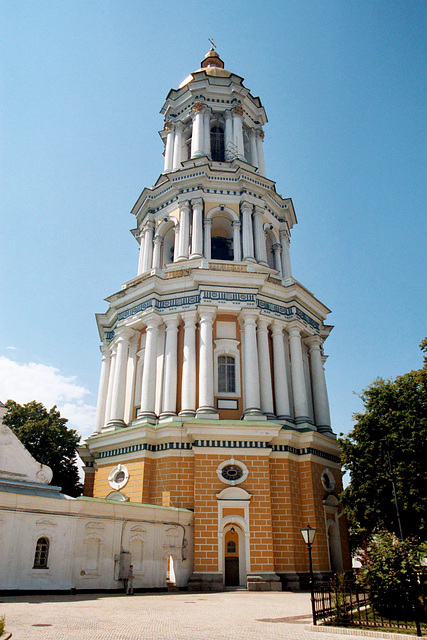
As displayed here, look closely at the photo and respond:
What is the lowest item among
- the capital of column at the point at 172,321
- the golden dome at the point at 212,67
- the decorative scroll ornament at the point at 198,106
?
the capital of column at the point at 172,321

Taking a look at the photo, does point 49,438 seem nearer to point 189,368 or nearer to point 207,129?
point 189,368

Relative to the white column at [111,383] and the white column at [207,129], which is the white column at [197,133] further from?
the white column at [111,383]

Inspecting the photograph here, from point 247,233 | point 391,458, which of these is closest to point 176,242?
point 247,233

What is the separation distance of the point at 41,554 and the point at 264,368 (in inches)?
579

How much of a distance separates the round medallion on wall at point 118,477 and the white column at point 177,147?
2105 cm

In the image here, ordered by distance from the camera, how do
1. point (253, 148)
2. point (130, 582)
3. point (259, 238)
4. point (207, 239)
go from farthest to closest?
point (253, 148) < point (259, 238) < point (207, 239) < point (130, 582)

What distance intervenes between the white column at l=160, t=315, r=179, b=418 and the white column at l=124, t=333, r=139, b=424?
3.20 metres

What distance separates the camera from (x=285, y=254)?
115 feet

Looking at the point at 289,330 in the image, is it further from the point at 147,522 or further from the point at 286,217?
the point at 147,522

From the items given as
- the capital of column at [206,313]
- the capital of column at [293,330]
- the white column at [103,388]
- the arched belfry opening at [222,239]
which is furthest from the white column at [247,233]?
the white column at [103,388]

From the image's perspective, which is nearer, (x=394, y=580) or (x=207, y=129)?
(x=394, y=580)

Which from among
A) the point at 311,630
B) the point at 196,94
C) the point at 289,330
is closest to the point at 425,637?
the point at 311,630

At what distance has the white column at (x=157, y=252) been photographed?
110 ft

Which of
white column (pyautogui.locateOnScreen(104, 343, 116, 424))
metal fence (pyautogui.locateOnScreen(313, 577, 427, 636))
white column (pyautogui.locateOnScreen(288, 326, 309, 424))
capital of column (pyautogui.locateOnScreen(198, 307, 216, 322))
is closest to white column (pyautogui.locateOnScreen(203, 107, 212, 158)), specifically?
capital of column (pyautogui.locateOnScreen(198, 307, 216, 322))
